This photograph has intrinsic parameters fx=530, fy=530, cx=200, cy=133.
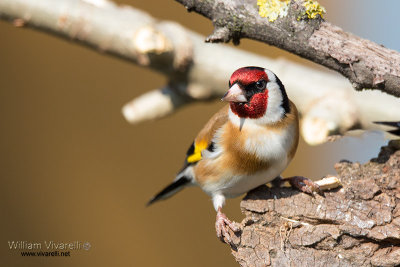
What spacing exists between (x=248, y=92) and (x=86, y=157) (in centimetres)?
338

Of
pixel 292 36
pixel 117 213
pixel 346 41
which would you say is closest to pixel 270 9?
pixel 292 36

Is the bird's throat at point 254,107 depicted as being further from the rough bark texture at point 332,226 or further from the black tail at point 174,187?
the black tail at point 174,187

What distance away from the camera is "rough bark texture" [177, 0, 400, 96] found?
2428 millimetres

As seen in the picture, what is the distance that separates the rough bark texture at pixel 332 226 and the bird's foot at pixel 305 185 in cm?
3

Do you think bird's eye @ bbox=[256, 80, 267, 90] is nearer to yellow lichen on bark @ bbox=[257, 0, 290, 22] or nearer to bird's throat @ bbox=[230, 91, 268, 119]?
bird's throat @ bbox=[230, 91, 268, 119]

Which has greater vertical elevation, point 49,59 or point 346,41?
point 346,41

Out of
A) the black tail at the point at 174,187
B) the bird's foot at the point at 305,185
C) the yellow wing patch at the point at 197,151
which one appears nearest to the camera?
the bird's foot at the point at 305,185

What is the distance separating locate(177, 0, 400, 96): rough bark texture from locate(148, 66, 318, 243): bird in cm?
33

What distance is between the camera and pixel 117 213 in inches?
225

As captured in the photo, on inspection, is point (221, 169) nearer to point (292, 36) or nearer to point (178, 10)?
point (292, 36)

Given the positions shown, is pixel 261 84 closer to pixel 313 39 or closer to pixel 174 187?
pixel 313 39

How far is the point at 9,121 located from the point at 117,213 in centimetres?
151

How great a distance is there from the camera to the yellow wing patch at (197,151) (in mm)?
3230

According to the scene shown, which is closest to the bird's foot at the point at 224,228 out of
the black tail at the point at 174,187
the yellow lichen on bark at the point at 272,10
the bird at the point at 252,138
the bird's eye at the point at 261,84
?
the bird at the point at 252,138
